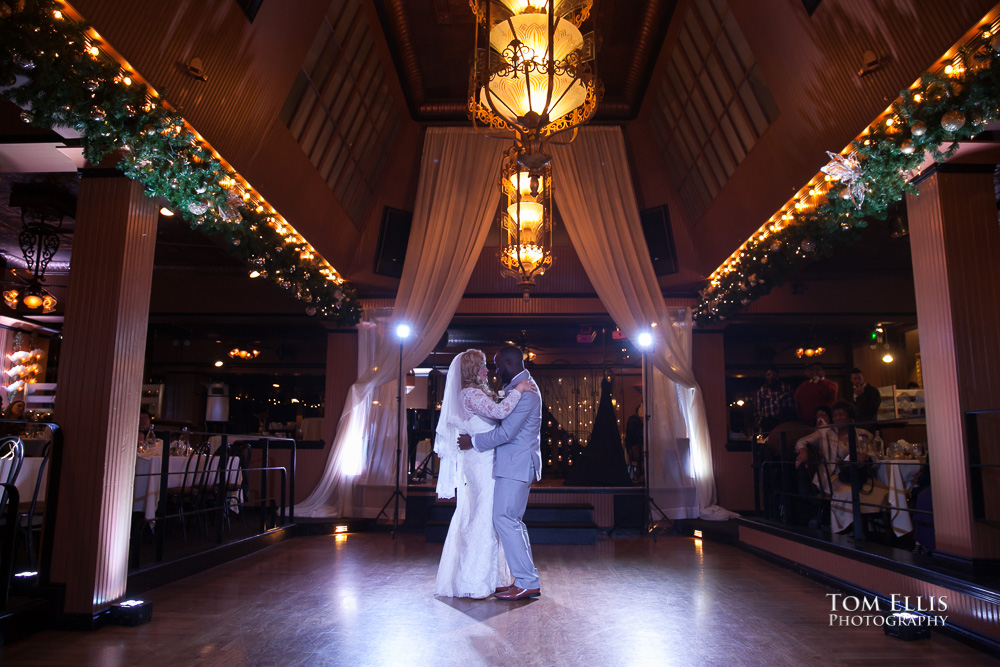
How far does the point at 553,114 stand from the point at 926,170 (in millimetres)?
2576

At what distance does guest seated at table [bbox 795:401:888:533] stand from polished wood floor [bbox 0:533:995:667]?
2.42 ft

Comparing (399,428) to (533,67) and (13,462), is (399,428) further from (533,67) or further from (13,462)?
(533,67)

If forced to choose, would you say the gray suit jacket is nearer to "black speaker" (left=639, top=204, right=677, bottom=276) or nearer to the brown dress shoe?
the brown dress shoe

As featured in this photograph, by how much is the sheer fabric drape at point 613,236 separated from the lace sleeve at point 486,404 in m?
3.29

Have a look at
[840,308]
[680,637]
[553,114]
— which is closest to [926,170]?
[553,114]

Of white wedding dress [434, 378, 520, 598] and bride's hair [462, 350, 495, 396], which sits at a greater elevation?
bride's hair [462, 350, 495, 396]

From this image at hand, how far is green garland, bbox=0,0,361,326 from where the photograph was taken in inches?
134

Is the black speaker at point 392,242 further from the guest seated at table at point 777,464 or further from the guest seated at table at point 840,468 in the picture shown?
the guest seated at table at point 840,468

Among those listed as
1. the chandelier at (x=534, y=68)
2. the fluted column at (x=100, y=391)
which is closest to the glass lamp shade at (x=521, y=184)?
the chandelier at (x=534, y=68)

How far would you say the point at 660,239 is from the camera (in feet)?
32.3

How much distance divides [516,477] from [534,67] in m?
2.69

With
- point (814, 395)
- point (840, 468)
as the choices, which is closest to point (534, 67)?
point (840, 468)

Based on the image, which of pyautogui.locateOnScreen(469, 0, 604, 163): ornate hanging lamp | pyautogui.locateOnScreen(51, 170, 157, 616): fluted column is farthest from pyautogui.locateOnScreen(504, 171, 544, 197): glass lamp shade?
pyautogui.locateOnScreen(51, 170, 157, 616): fluted column

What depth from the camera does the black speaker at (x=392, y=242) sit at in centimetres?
981
